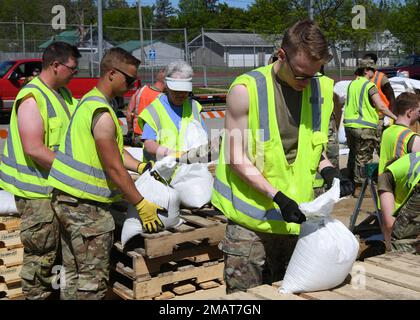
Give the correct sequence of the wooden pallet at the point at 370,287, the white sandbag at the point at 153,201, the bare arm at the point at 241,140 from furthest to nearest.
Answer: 1. the white sandbag at the point at 153,201
2. the bare arm at the point at 241,140
3. the wooden pallet at the point at 370,287

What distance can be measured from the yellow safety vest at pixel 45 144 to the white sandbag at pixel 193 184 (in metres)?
0.88

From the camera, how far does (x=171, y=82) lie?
441 cm

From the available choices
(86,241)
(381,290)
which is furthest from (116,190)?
(381,290)

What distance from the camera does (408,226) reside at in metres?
4.43

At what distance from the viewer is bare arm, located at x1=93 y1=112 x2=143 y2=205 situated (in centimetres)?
334

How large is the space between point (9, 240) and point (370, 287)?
2.93 metres

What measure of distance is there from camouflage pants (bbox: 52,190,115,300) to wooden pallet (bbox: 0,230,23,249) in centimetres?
112

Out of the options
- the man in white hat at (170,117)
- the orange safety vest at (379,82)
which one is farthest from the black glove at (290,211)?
the orange safety vest at (379,82)

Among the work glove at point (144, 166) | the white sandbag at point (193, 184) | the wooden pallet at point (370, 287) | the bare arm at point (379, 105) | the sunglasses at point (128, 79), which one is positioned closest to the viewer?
the wooden pallet at point (370, 287)

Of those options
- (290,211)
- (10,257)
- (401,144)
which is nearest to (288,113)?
(290,211)

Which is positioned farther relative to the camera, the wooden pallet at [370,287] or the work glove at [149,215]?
the work glove at [149,215]

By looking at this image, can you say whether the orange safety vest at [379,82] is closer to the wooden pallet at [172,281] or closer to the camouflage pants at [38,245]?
the wooden pallet at [172,281]

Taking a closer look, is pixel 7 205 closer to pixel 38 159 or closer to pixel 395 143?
pixel 38 159

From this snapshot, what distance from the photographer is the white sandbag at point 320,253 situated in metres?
2.69
